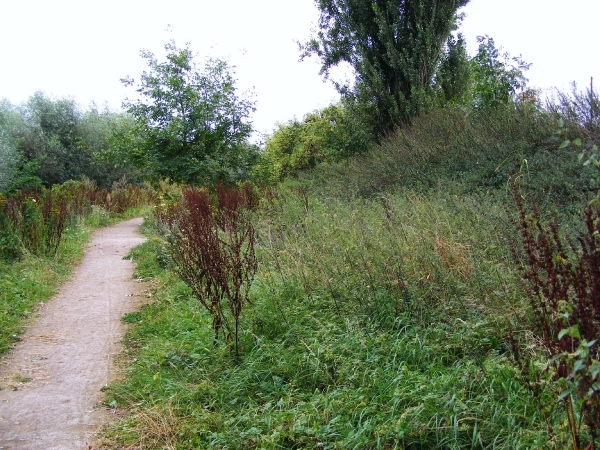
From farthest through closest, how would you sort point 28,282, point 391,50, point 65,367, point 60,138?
point 60,138 < point 391,50 < point 28,282 < point 65,367

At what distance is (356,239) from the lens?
6297mm

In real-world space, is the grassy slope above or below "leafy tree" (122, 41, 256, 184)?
below

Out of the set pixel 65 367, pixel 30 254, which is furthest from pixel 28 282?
pixel 65 367

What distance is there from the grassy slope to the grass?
1.31 m

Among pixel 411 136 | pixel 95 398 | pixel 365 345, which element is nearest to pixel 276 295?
pixel 365 345

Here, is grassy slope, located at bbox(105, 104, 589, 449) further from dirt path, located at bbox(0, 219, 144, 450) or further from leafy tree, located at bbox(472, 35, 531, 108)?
leafy tree, located at bbox(472, 35, 531, 108)

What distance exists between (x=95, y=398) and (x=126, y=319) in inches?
88.3

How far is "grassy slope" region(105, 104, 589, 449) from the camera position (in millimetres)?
2994

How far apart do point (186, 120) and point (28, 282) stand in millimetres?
8560

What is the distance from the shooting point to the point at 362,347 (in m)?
4.02

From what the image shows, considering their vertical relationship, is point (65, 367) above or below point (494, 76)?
below

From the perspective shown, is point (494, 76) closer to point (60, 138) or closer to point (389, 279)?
point (389, 279)

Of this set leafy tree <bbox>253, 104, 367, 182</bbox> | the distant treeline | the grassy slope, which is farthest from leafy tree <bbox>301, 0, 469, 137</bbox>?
the distant treeline

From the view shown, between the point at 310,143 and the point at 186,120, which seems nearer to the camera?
the point at 186,120
